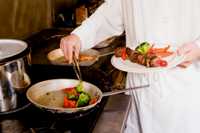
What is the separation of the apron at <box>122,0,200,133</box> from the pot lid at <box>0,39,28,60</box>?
487 mm

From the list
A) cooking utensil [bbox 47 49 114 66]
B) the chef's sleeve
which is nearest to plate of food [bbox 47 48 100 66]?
cooking utensil [bbox 47 49 114 66]

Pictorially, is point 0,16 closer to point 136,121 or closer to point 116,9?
point 116,9

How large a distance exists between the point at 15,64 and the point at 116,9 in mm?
570

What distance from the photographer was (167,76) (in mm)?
1326

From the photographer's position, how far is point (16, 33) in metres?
1.72

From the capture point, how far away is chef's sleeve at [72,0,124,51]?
1376 mm

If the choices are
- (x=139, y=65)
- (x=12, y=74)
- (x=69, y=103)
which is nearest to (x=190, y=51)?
(x=139, y=65)

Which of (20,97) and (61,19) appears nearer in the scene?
(20,97)

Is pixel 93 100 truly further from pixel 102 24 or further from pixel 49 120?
pixel 102 24

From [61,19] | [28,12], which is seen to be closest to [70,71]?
[28,12]

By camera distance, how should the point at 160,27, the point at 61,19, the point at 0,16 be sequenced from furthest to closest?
1. the point at 61,19
2. the point at 0,16
3. the point at 160,27

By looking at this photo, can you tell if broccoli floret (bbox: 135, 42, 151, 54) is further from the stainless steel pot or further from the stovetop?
the stainless steel pot

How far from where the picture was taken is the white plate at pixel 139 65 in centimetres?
117

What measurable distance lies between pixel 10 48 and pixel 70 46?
8.9 inches
